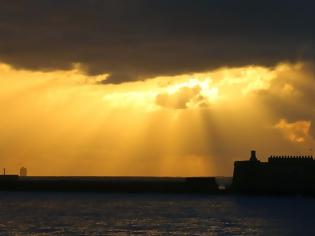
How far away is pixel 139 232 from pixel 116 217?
2080cm

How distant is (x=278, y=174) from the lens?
492 feet

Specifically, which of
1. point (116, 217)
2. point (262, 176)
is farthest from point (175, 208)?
point (262, 176)

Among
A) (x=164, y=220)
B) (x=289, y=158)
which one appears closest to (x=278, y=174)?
(x=289, y=158)

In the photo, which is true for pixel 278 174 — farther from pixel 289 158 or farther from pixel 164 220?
pixel 164 220

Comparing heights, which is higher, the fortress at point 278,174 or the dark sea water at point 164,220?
the fortress at point 278,174

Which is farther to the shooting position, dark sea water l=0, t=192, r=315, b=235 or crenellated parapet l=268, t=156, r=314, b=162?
crenellated parapet l=268, t=156, r=314, b=162

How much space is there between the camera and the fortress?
486ft

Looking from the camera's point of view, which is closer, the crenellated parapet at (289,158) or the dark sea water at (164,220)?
the dark sea water at (164,220)

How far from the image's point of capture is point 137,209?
11600 cm

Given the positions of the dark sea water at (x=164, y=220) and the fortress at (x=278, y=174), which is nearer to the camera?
the dark sea water at (x=164, y=220)

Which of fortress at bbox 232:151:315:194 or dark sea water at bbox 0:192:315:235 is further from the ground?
fortress at bbox 232:151:315:194

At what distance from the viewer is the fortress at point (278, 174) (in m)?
148

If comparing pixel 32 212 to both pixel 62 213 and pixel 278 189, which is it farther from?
pixel 278 189

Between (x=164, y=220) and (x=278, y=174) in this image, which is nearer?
(x=164, y=220)
